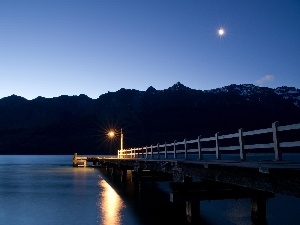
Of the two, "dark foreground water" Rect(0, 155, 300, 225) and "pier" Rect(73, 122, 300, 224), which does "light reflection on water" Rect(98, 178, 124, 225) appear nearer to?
"dark foreground water" Rect(0, 155, 300, 225)

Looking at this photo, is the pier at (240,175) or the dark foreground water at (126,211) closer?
the pier at (240,175)

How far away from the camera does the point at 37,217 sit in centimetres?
1959

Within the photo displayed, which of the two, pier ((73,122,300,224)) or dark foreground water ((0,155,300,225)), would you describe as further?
dark foreground water ((0,155,300,225))

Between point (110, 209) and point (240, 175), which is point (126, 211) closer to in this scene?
point (110, 209)

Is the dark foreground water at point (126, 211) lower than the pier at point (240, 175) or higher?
lower

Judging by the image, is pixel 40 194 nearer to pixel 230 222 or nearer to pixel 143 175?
pixel 143 175

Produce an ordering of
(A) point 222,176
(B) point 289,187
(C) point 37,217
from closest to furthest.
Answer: (B) point 289,187
(A) point 222,176
(C) point 37,217

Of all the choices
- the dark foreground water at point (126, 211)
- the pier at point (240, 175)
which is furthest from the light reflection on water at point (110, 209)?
the pier at point (240, 175)

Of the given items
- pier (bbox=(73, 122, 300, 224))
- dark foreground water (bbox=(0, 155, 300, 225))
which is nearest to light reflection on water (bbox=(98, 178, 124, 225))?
dark foreground water (bbox=(0, 155, 300, 225))

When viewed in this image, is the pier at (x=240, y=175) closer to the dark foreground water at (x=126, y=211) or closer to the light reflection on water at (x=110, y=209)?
the dark foreground water at (x=126, y=211)

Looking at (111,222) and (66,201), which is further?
(66,201)

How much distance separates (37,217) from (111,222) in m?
5.09

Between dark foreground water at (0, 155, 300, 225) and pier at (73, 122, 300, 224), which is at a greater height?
pier at (73, 122, 300, 224)

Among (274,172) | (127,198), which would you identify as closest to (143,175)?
(127,198)
